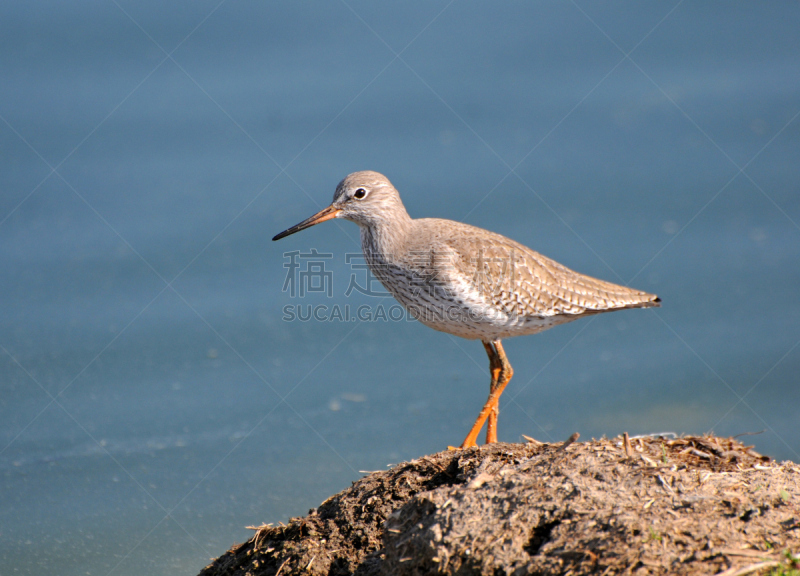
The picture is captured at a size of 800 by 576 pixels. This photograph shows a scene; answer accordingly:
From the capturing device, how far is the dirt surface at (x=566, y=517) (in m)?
3.40

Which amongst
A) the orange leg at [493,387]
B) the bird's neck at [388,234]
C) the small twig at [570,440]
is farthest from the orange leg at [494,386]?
the small twig at [570,440]

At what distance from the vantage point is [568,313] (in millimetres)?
7211

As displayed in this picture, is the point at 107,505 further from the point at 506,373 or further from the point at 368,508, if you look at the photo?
the point at 506,373

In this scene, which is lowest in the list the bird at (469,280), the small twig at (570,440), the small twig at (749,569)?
the small twig at (749,569)

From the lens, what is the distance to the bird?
21.7 feet

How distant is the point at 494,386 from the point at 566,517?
3.39m

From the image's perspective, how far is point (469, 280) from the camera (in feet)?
21.9

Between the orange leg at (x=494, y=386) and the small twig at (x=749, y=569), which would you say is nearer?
the small twig at (x=749, y=569)

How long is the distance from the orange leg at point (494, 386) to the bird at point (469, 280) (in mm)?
10

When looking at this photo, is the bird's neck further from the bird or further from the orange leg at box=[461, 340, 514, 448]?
the orange leg at box=[461, 340, 514, 448]

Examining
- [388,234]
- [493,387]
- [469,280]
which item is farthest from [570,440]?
[388,234]

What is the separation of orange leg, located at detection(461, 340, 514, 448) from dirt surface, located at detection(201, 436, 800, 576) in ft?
6.09

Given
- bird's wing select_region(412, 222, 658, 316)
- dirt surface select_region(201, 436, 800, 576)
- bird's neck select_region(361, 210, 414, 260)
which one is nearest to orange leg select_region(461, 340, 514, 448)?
bird's wing select_region(412, 222, 658, 316)

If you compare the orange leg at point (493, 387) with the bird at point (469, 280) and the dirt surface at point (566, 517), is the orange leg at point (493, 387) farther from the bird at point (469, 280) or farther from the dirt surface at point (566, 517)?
the dirt surface at point (566, 517)
